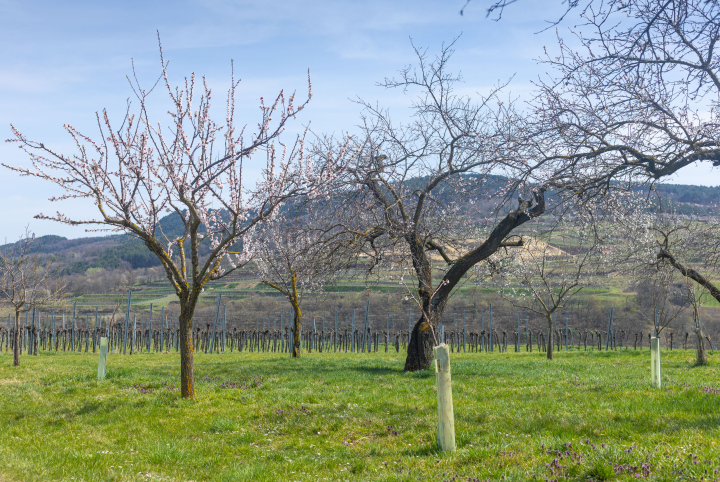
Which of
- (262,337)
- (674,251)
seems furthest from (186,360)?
(262,337)

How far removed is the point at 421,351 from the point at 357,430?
268 inches

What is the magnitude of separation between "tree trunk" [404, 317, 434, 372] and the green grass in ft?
6.91

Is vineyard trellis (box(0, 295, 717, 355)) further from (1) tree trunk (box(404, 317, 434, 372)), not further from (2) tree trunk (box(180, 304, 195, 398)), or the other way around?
(2) tree trunk (box(180, 304, 195, 398))

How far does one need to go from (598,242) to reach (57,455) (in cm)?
1028

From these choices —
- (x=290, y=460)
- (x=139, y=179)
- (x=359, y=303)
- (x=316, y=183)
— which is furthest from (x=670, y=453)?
(x=359, y=303)

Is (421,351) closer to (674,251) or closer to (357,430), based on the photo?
(357,430)

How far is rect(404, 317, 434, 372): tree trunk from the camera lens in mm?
14000

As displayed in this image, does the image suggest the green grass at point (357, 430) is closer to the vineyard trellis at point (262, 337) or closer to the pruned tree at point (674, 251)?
the pruned tree at point (674, 251)

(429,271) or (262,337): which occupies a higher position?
(429,271)

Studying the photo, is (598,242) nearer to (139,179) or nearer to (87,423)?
(139,179)

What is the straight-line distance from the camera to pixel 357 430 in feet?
24.5

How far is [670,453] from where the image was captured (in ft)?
16.0

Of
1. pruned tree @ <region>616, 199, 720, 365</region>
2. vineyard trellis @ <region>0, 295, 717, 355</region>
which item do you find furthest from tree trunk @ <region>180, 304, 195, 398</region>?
vineyard trellis @ <region>0, 295, 717, 355</region>

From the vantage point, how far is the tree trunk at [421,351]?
1400cm
